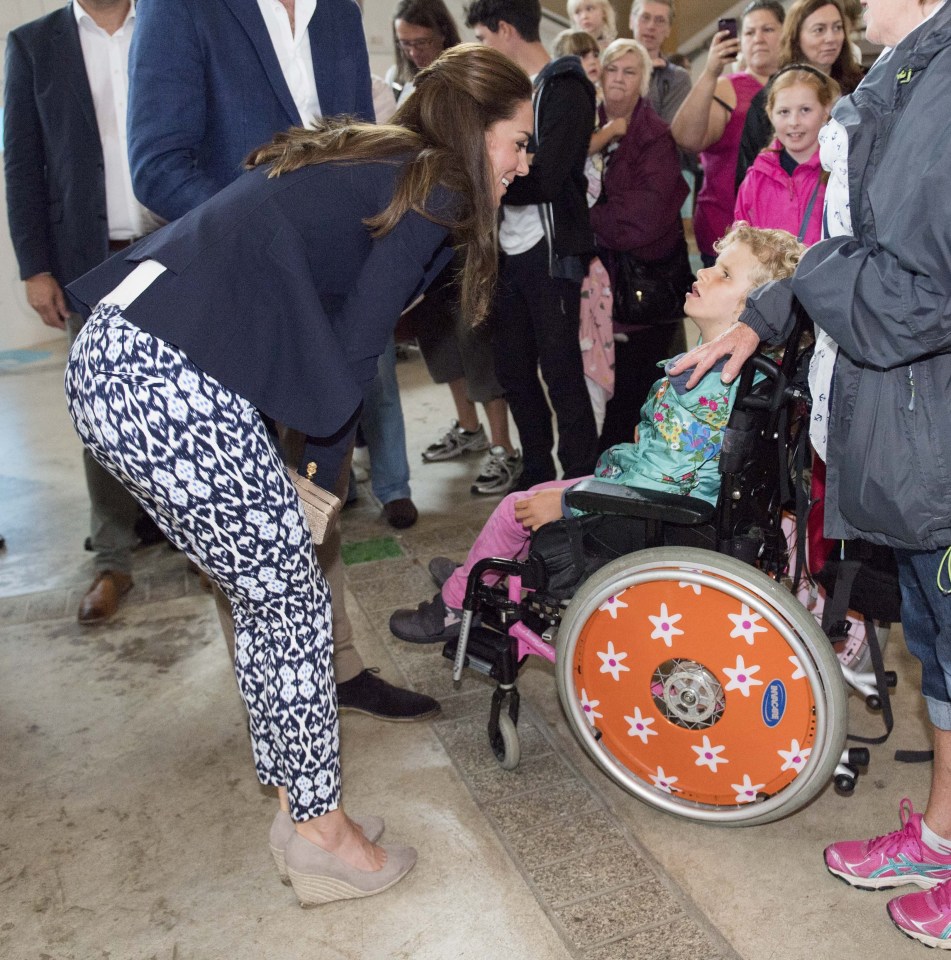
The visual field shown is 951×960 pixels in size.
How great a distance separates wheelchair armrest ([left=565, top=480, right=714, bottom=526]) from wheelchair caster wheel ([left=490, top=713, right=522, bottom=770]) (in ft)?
1.69

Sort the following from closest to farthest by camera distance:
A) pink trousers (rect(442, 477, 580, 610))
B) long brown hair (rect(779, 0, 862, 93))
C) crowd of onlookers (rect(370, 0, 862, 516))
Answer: pink trousers (rect(442, 477, 580, 610)), crowd of onlookers (rect(370, 0, 862, 516)), long brown hair (rect(779, 0, 862, 93))

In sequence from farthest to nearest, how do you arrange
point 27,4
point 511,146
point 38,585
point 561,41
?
1. point 27,4
2. point 561,41
3. point 38,585
4. point 511,146

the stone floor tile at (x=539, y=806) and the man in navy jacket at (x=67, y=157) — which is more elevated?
the man in navy jacket at (x=67, y=157)

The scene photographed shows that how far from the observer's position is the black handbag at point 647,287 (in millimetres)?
3334

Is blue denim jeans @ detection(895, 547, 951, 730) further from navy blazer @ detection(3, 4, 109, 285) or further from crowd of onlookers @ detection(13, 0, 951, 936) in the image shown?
navy blazer @ detection(3, 4, 109, 285)

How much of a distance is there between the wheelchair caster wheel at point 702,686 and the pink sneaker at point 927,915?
224mm

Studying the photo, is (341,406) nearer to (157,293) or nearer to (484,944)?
(157,293)

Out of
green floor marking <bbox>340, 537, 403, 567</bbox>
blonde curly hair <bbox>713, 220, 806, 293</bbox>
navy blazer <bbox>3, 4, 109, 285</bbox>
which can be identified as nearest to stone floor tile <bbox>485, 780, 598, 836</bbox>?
blonde curly hair <bbox>713, 220, 806, 293</bbox>

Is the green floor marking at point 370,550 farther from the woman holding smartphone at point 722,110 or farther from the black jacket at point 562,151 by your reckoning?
the woman holding smartphone at point 722,110

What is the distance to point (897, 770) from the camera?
2098 mm

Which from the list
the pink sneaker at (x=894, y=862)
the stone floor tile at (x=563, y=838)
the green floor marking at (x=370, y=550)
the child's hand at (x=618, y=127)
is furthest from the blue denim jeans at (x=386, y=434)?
the pink sneaker at (x=894, y=862)

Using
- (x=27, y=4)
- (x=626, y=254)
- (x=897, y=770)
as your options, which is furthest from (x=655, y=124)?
(x=27, y=4)

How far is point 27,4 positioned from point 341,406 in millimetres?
6326

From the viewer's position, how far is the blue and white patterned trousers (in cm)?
143
